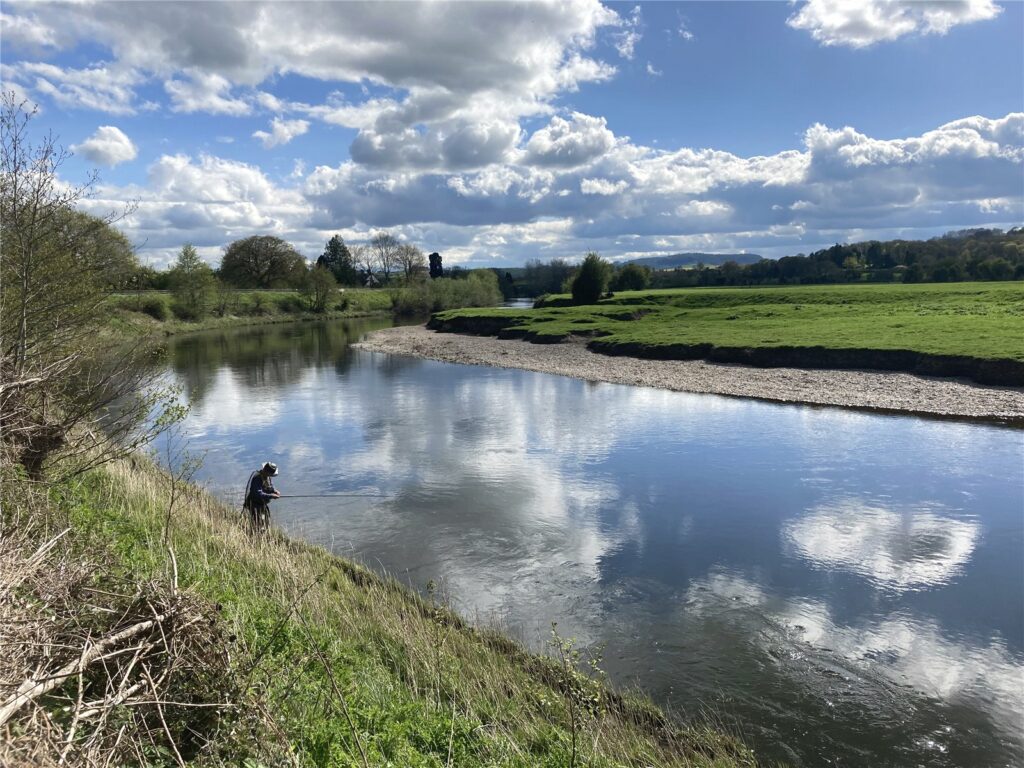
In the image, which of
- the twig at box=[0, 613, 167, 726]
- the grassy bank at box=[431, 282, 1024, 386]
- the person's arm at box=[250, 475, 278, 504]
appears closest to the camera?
the twig at box=[0, 613, 167, 726]

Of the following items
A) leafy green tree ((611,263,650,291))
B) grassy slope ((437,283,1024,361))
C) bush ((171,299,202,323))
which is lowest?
grassy slope ((437,283,1024,361))

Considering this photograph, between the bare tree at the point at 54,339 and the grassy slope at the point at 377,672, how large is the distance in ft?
3.79

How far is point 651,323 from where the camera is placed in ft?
177

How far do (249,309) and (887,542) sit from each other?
293ft

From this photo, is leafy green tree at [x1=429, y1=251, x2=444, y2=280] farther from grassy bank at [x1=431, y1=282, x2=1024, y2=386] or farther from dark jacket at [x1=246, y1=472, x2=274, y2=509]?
dark jacket at [x1=246, y1=472, x2=274, y2=509]

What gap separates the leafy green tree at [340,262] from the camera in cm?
13638

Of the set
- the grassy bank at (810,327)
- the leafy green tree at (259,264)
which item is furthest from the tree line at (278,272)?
the grassy bank at (810,327)

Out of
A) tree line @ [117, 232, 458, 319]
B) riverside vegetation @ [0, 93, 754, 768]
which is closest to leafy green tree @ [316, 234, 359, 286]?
tree line @ [117, 232, 458, 319]

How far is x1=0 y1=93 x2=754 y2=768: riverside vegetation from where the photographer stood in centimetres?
449

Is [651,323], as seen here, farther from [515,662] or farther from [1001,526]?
[515,662]

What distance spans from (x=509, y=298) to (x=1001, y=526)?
13367 centimetres

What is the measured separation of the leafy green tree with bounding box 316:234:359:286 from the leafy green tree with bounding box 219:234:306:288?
63.4 feet

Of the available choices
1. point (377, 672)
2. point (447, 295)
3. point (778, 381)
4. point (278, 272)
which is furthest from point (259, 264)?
point (377, 672)

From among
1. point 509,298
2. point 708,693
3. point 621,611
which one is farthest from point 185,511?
point 509,298
